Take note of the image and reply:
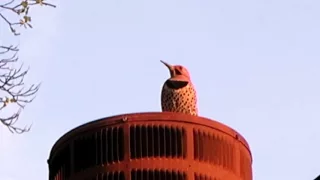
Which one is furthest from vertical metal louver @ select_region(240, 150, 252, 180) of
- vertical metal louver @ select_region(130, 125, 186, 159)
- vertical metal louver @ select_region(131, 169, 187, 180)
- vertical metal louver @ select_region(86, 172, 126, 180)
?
vertical metal louver @ select_region(86, 172, 126, 180)

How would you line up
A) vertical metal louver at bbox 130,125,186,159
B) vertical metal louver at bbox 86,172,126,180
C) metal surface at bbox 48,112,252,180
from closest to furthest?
vertical metal louver at bbox 86,172,126,180 < metal surface at bbox 48,112,252,180 < vertical metal louver at bbox 130,125,186,159

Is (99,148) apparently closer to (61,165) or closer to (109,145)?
(109,145)

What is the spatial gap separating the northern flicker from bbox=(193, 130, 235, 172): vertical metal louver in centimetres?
93

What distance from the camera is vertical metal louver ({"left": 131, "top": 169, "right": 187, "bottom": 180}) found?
2752 cm

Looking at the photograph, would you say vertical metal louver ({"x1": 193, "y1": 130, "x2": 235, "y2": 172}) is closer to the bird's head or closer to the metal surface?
the metal surface

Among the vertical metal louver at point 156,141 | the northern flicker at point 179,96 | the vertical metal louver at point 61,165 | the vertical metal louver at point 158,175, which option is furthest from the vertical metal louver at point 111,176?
the northern flicker at point 179,96

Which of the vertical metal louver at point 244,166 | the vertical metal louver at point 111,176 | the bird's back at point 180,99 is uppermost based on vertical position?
the bird's back at point 180,99

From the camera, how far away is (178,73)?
29.9m

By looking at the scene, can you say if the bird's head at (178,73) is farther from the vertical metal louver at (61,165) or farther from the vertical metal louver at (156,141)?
the vertical metal louver at (61,165)

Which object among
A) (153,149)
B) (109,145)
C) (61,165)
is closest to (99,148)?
(109,145)

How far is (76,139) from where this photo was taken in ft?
95.2

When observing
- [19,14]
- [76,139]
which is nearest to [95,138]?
[76,139]

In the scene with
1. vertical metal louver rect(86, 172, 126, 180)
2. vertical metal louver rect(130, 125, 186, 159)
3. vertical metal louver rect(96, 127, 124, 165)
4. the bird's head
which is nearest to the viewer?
vertical metal louver rect(86, 172, 126, 180)

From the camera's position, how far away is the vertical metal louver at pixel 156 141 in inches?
1101
